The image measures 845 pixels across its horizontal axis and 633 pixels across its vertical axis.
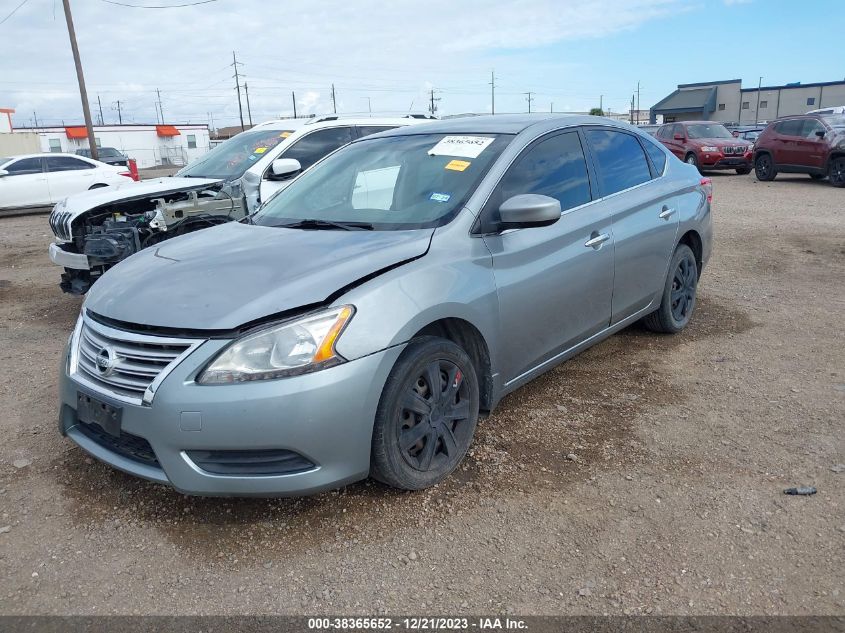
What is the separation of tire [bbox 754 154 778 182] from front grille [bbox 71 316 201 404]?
18122 mm

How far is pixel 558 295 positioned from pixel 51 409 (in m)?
3.14

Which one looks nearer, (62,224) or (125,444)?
(125,444)

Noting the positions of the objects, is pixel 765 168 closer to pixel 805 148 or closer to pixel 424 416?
pixel 805 148

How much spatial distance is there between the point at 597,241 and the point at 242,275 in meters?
2.10

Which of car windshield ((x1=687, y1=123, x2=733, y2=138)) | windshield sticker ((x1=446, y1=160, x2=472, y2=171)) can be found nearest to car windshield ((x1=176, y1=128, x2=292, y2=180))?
windshield sticker ((x1=446, y1=160, x2=472, y2=171))

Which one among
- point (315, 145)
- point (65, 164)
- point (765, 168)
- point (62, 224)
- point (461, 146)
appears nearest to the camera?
point (461, 146)

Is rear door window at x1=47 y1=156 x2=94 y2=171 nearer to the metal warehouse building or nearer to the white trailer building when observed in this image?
the white trailer building

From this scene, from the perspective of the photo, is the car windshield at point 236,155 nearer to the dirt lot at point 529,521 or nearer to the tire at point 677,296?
the dirt lot at point 529,521

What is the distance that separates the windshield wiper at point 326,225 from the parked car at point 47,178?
43.8 ft

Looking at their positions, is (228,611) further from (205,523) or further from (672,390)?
(672,390)

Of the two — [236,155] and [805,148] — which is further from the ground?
[236,155]

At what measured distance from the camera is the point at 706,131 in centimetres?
1994

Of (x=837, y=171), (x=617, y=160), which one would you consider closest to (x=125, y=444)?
(x=617, y=160)

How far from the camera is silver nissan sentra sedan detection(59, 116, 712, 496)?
254cm
